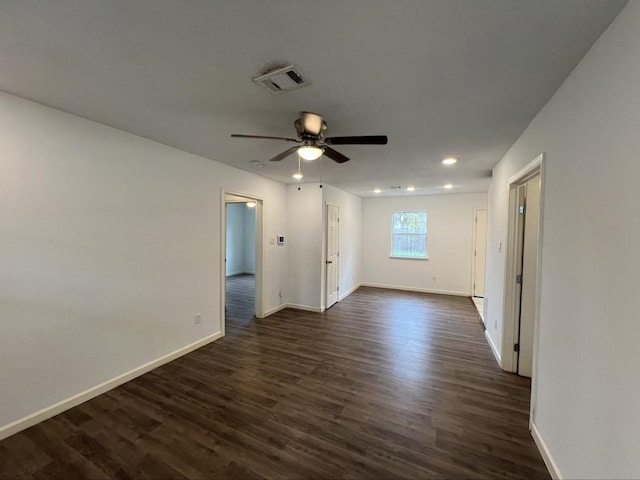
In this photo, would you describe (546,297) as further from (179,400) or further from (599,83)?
(179,400)

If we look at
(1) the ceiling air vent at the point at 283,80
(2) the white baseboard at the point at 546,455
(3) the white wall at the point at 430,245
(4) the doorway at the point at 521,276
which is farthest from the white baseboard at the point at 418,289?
(1) the ceiling air vent at the point at 283,80

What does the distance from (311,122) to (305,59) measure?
590 mm

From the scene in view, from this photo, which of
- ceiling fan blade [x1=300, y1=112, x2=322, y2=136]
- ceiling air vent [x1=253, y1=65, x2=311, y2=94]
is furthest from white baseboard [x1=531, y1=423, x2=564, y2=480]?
ceiling air vent [x1=253, y1=65, x2=311, y2=94]

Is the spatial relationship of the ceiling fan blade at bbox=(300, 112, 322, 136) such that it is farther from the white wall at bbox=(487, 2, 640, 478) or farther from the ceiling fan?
the white wall at bbox=(487, 2, 640, 478)

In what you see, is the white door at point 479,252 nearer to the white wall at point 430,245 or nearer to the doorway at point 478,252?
the doorway at point 478,252

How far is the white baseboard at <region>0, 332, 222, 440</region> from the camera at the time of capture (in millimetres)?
1942

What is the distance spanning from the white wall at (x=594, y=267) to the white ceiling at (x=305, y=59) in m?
0.20

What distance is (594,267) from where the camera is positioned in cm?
129

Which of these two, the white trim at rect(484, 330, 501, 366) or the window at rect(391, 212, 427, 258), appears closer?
the white trim at rect(484, 330, 501, 366)

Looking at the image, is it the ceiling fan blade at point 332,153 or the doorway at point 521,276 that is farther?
the doorway at point 521,276

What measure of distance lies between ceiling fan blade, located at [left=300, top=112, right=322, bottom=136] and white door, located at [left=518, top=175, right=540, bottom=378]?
91.3 inches

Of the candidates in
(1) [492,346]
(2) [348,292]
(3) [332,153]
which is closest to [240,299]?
(2) [348,292]

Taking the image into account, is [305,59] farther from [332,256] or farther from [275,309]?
[275,309]

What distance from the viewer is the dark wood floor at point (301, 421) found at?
170 centimetres
